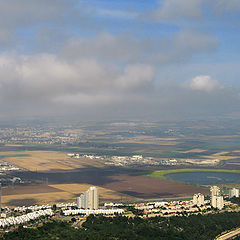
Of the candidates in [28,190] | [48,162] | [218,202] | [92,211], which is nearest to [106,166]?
[48,162]

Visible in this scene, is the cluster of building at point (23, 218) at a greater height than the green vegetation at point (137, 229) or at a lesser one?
greater

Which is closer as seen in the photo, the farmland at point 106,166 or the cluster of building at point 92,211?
the cluster of building at point 92,211

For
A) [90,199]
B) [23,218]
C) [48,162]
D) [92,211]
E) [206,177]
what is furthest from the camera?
[48,162]

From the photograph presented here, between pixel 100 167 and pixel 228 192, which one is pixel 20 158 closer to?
pixel 100 167

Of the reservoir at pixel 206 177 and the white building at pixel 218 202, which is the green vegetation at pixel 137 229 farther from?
the reservoir at pixel 206 177

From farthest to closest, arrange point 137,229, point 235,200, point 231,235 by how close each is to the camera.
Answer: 1. point 235,200
2. point 231,235
3. point 137,229

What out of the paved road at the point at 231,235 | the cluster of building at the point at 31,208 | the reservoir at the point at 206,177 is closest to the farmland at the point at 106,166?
the reservoir at the point at 206,177

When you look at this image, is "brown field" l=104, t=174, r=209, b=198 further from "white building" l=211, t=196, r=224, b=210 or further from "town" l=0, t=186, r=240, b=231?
"white building" l=211, t=196, r=224, b=210

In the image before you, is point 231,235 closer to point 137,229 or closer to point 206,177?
point 137,229
